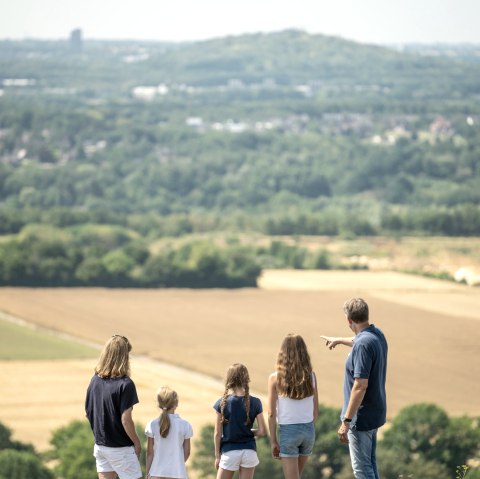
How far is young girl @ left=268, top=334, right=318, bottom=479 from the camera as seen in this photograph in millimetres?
12281

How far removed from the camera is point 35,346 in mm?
52125

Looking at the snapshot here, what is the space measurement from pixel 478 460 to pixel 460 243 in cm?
6249

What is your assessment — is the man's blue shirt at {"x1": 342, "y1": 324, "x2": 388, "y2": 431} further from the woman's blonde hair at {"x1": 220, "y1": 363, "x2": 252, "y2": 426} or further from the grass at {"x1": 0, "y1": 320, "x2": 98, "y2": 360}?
the grass at {"x1": 0, "y1": 320, "x2": 98, "y2": 360}

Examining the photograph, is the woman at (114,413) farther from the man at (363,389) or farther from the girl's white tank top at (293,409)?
the man at (363,389)

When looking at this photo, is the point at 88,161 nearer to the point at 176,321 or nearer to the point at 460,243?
the point at 460,243

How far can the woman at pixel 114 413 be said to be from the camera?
1188cm

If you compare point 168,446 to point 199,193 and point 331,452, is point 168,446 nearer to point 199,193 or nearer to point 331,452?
point 331,452

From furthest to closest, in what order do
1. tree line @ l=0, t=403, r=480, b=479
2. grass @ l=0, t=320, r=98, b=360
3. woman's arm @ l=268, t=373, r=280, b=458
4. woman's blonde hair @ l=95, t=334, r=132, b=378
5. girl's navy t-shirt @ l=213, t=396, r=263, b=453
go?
grass @ l=0, t=320, r=98, b=360 < tree line @ l=0, t=403, r=480, b=479 < woman's arm @ l=268, t=373, r=280, b=458 < girl's navy t-shirt @ l=213, t=396, r=263, b=453 < woman's blonde hair @ l=95, t=334, r=132, b=378

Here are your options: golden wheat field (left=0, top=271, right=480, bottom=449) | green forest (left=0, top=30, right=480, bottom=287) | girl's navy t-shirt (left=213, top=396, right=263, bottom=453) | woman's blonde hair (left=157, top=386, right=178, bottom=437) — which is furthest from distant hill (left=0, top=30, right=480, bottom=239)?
woman's blonde hair (left=157, top=386, right=178, bottom=437)

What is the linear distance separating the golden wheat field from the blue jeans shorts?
71.6 ft

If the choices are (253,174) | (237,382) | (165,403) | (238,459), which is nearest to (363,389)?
(237,382)

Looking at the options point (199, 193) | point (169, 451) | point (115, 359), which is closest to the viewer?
point (115, 359)

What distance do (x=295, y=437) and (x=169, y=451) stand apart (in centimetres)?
105

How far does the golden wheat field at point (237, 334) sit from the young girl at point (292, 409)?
21807 millimetres
